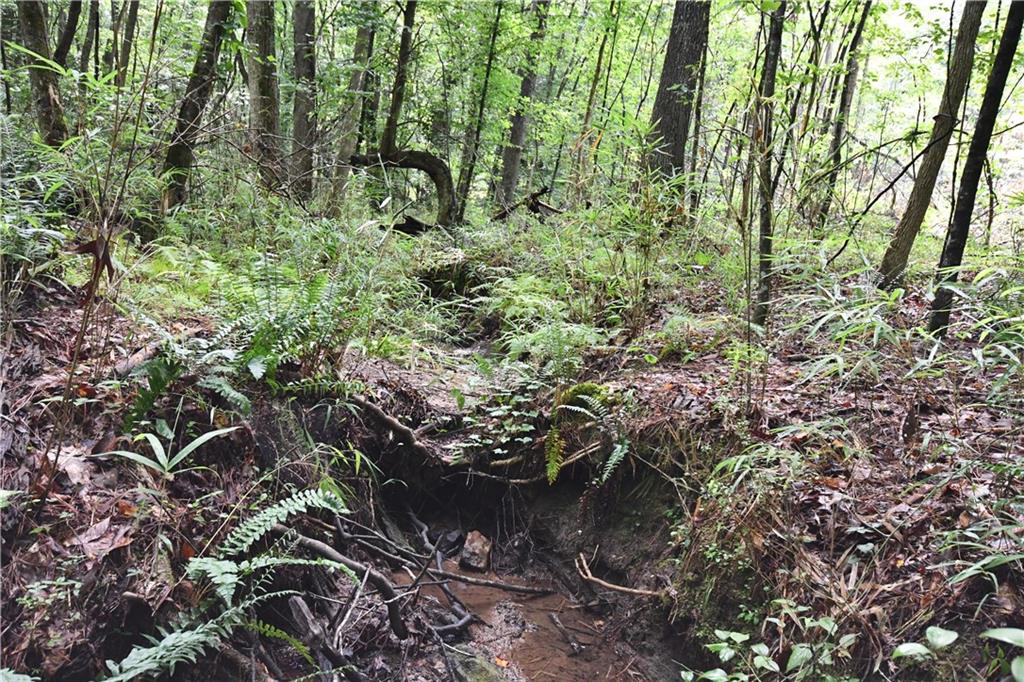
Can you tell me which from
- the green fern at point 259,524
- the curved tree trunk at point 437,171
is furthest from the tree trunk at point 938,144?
the curved tree trunk at point 437,171

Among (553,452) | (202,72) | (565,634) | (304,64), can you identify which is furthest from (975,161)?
(304,64)

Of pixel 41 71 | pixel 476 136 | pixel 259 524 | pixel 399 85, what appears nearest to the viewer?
pixel 259 524

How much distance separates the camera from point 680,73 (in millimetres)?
7113

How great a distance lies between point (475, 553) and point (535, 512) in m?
0.47

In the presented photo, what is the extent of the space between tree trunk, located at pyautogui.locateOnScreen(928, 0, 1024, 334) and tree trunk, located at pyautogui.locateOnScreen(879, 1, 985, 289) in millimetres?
859

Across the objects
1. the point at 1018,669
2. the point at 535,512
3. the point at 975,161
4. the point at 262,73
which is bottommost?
the point at 535,512

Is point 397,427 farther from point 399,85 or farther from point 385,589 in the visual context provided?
point 399,85

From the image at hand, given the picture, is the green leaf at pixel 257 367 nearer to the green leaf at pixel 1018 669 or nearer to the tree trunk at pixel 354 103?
the green leaf at pixel 1018 669

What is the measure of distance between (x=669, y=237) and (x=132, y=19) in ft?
34.4

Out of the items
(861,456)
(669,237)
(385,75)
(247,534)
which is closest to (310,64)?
(385,75)

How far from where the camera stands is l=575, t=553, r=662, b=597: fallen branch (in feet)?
10.0

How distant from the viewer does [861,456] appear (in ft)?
9.20

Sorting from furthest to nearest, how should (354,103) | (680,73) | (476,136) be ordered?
1. (476,136)
2. (354,103)
3. (680,73)

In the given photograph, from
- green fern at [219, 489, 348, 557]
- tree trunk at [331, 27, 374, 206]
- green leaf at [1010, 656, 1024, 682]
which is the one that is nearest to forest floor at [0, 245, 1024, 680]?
green fern at [219, 489, 348, 557]
